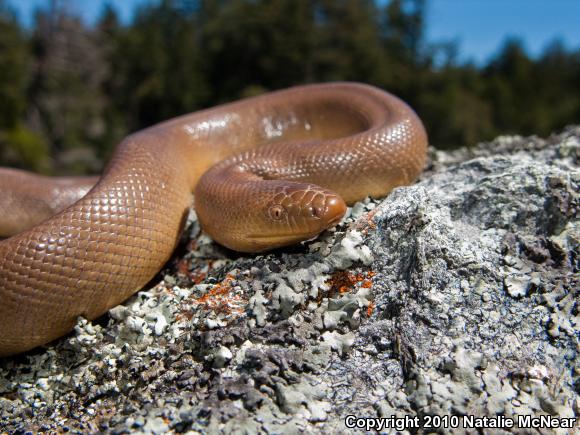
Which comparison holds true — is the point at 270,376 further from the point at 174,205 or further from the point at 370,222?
the point at 174,205

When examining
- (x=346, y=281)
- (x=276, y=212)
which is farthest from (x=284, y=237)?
(x=346, y=281)

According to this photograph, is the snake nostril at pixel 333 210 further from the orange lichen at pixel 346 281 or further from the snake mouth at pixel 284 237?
the orange lichen at pixel 346 281

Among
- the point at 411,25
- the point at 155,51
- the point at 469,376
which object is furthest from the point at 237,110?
the point at 411,25

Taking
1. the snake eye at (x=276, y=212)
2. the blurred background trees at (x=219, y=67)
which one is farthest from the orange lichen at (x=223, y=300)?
the blurred background trees at (x=219, y=67)

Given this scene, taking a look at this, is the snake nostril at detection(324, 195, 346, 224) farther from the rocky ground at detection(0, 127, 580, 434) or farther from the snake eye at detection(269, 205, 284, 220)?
the snake eye at detection(269, 205, 284, 220)

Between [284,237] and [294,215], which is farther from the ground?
[294,215]

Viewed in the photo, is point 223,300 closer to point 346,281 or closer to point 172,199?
point 346,281

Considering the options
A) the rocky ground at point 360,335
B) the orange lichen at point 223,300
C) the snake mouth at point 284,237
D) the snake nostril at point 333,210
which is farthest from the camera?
the snake mouth at point 284,237
